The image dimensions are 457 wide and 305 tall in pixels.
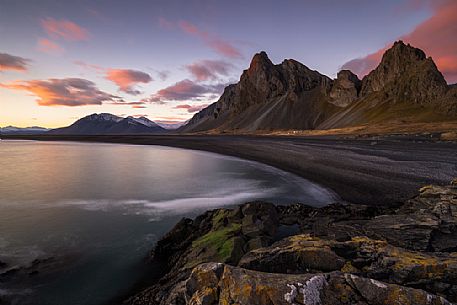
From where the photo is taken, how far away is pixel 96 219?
17328 mm

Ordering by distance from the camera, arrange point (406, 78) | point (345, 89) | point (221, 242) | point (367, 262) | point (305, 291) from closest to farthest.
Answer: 1. point (305, 291)
2. point (367, 262)
3. point (221, 242)
4. point (406, 78)
5. point (345, 89)

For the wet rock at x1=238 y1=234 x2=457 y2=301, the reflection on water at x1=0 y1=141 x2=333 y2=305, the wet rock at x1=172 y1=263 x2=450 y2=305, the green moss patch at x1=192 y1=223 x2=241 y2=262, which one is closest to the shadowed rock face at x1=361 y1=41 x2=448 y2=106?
the reflection on water at x1=0 y1=141 x2=333 y2=305

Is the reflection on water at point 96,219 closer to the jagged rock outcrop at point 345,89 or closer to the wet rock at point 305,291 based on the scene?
the wet rock at point 305,291

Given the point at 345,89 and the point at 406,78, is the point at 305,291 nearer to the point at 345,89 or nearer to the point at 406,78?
the point at 406,78

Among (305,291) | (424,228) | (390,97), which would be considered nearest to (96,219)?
(305,291)

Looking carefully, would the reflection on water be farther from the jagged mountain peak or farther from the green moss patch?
the jagged mountain peak

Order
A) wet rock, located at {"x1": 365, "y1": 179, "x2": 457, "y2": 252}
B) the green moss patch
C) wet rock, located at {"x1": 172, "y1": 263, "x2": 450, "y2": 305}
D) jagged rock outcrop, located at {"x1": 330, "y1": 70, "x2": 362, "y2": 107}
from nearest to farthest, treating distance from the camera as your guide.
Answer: wet rock, located at {"x1": 172, "y1": 263, "x2": 450, "y2": 305}
wet rock, located at {"x1": 365, "y1": 179, "x2": 457, "y2": 252}
the green moss patch
jagged rock outcrop, located at {"x1": 330, "y1": 70, "x2": 362, "y2": 107}

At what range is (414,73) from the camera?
452ft

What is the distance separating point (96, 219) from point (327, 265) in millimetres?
16016

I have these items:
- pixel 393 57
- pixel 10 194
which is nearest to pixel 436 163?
pixel 10 194

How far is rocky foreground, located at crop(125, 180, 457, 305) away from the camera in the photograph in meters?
4.22

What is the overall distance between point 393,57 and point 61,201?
614ft

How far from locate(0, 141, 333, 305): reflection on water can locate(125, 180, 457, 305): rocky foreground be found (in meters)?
2.37

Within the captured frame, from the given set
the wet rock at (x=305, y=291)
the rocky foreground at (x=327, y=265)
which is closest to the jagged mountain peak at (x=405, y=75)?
the rocky foreground at (x=327, y=265)
